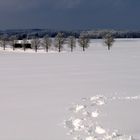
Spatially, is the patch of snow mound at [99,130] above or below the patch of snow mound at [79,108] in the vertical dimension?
above

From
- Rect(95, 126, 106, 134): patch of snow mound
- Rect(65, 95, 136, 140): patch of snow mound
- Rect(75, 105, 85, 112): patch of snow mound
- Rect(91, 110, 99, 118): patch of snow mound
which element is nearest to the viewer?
Rect(65, 95, 136, 140): patch of snow mound

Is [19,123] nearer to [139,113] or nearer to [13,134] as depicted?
[13,134]

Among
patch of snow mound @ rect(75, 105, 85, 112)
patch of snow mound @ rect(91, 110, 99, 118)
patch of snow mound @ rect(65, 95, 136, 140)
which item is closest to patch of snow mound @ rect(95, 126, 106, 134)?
patch of snow mound @ rect(65, 95, 136, 140)

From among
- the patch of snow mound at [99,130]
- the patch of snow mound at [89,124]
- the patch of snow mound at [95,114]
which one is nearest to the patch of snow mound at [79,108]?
the patch of snow mound at [89,124]

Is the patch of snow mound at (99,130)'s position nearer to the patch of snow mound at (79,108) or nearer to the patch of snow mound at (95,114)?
the patch of snow mound at (95,114)

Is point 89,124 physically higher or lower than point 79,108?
higher

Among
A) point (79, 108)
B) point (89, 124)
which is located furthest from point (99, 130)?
point (79, 108)

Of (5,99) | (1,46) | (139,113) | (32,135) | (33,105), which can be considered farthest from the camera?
(1,46)

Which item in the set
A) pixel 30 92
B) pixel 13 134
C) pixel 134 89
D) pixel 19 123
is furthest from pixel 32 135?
pixel 134 89

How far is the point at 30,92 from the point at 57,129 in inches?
323

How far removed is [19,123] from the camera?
37.2 ft

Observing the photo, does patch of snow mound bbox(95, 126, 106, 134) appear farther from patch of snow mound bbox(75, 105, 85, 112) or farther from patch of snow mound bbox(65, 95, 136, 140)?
patch of snow mound bbox(75, 105, 85, 112)

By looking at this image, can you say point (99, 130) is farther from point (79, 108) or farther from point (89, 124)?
point (79, 108)

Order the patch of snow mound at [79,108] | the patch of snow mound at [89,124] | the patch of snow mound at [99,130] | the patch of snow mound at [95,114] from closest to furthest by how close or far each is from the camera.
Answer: the patch of snow mound at [89,124] → the patch of snow mound at [99,130] → the patch of snow mound at [95,114] → the patch of snow mound at [79,108]
